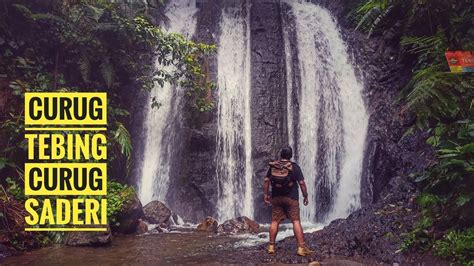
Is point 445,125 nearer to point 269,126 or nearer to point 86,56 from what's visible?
point 269,126

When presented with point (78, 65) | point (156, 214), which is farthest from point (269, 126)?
point (78, 65)

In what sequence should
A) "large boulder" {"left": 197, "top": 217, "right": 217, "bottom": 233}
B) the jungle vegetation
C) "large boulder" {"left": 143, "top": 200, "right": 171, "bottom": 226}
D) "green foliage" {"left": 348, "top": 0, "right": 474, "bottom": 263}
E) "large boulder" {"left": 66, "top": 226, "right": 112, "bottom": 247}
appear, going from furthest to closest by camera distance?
1. "large boulder" {"left": 143, "top": 200, "right": 171, "bottom": 226}
2. "large boulder" {"left": 197, "top": 217, "right": 217, "bottom": 233}
3. the jungle vegetation
4. "large boulder" {"left": 66, "top": 226, "right": 112, "bottom": 247}
5. "green foliage" {"left": 348, "top": 0, "right": 474, "bottom": 263}

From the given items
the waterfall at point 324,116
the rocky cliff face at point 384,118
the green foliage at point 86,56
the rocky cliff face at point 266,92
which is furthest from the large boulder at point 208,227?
the rocky cliff face at point 384,118

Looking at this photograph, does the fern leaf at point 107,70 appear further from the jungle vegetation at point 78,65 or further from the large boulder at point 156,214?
the large boulder at point 156,214

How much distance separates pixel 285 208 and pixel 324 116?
21.9ft

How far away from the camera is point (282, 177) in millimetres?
5832

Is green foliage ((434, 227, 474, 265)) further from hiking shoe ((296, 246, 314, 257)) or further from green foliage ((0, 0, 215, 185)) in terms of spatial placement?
green foliage ((0, 0, 215, 185))

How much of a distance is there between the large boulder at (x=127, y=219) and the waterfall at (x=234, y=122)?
309 cm

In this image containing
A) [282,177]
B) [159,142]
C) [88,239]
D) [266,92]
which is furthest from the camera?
[266,92]

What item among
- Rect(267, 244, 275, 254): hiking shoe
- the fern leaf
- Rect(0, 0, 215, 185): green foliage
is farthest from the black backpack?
the fern leaf

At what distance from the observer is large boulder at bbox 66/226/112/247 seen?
6945 millimetres

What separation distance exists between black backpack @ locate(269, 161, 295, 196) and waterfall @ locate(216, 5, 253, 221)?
5.34 metres

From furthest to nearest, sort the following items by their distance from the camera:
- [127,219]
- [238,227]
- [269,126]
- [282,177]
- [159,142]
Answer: [159,142], [269,126], [238,227], [127,219], [282,177]

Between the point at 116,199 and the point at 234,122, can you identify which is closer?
the point at 116,199
